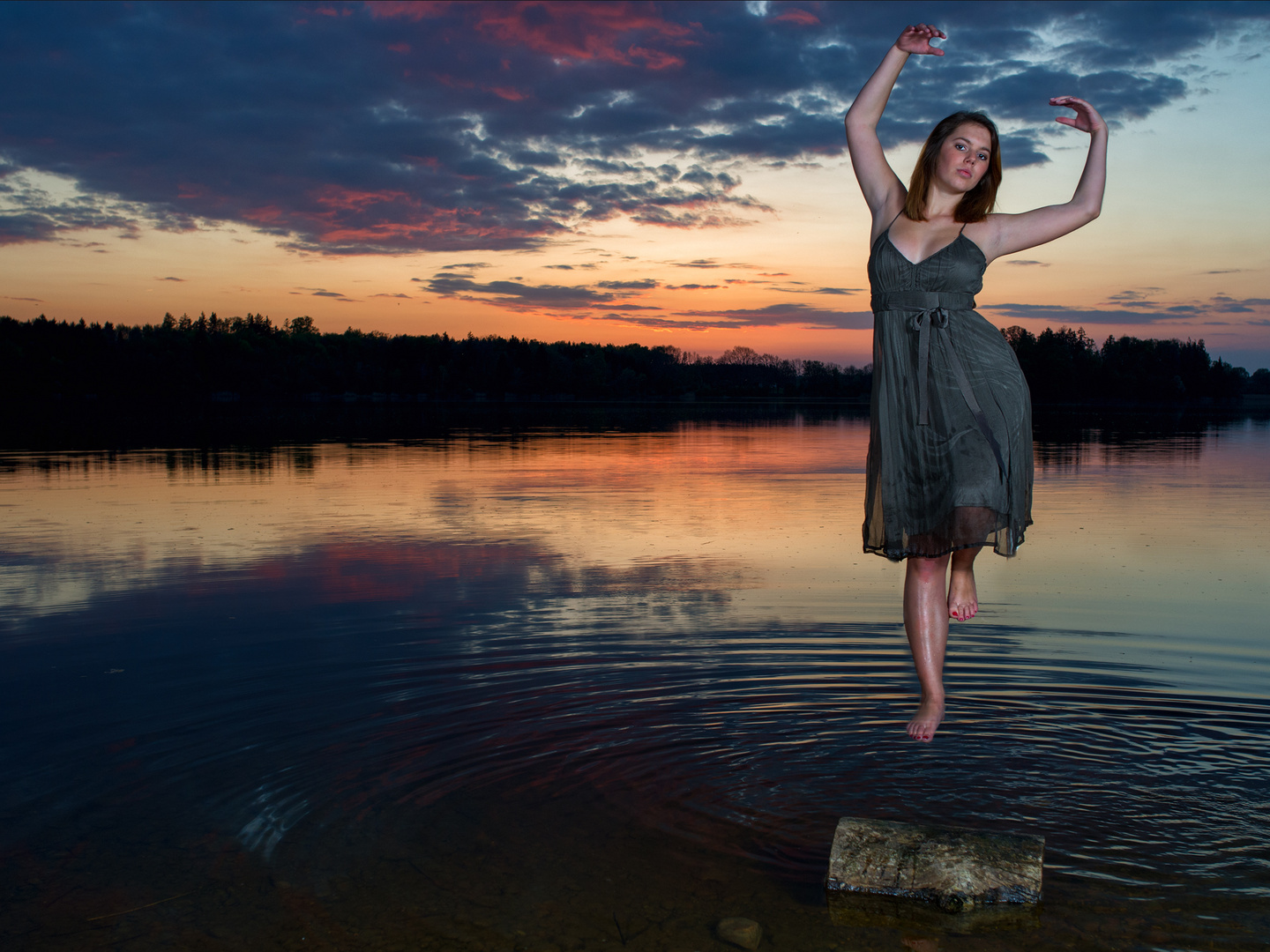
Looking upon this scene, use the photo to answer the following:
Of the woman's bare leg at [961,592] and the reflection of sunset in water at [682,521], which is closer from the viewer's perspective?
the woman's bare leg at [961,592]

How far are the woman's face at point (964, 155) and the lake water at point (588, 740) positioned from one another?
252cm

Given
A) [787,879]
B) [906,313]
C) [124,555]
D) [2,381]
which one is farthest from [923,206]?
[2,381]

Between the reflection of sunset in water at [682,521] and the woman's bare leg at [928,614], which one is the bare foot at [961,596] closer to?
the woman's bare leg at [928,614]

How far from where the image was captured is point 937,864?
366cm

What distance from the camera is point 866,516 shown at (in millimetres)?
3992

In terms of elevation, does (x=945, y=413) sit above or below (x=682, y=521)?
above

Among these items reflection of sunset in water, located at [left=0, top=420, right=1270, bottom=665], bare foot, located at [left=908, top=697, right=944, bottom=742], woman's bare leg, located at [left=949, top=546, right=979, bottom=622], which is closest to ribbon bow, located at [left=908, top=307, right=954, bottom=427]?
woman's bare leg, located at [left=949, top=546, right=979, bottom=622]

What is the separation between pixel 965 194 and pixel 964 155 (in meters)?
0.15

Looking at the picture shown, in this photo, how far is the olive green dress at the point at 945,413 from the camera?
3.63m

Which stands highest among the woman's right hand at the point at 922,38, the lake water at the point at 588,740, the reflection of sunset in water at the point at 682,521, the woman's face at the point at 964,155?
the woman's right hand at the point at 922,38

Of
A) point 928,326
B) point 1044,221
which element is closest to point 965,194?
point 1044,221

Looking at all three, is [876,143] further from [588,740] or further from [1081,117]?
[588,740]

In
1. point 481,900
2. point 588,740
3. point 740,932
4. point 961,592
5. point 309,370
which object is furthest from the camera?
point 309,370

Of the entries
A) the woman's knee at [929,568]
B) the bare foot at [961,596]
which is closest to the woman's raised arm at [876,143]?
the woman's knee at [929,568]
